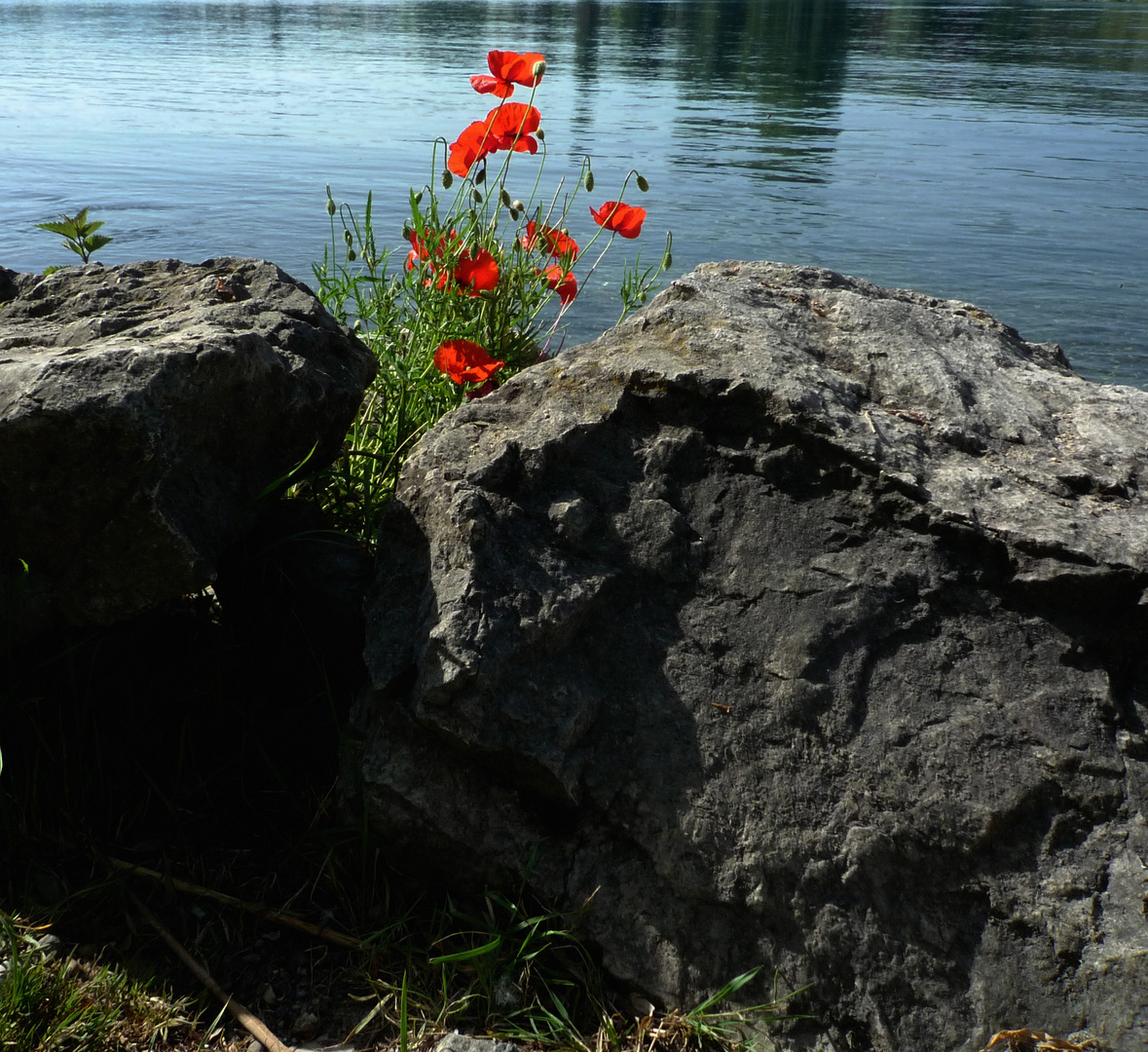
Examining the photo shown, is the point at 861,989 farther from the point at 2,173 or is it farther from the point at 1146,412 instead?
the point at 2,173

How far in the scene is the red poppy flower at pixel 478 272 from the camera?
333 centimetres

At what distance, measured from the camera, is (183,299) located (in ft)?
8.63

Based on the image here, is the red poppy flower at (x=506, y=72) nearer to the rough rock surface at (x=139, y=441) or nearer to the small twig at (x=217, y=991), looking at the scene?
the rough rock surface at (x=139, y=441)

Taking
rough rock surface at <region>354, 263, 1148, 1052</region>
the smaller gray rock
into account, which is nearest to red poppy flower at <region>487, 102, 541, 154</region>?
rough rock surface at <region>354, 263, 1148, 1052</region>

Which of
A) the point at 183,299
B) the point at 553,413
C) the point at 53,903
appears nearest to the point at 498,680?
the point at 553,413

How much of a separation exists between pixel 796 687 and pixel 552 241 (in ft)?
7.21

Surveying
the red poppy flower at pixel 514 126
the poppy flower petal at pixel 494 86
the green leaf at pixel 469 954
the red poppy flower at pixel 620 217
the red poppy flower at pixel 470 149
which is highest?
the poppy flower petal at pixel 494 86

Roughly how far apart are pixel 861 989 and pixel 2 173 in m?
11.8

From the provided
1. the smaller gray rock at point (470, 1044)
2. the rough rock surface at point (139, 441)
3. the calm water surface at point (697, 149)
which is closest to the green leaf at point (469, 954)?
the smaller gray rock at point (470, 1044)

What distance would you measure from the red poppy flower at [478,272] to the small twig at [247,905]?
2.01 metres

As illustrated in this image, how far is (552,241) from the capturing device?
3.63m

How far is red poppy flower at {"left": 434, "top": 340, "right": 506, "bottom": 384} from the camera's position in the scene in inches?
114

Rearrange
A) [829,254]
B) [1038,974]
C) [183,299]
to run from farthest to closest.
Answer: [829,254] → [183,299] → [1038,974]

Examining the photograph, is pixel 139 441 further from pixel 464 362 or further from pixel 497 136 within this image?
pixel 497 136
